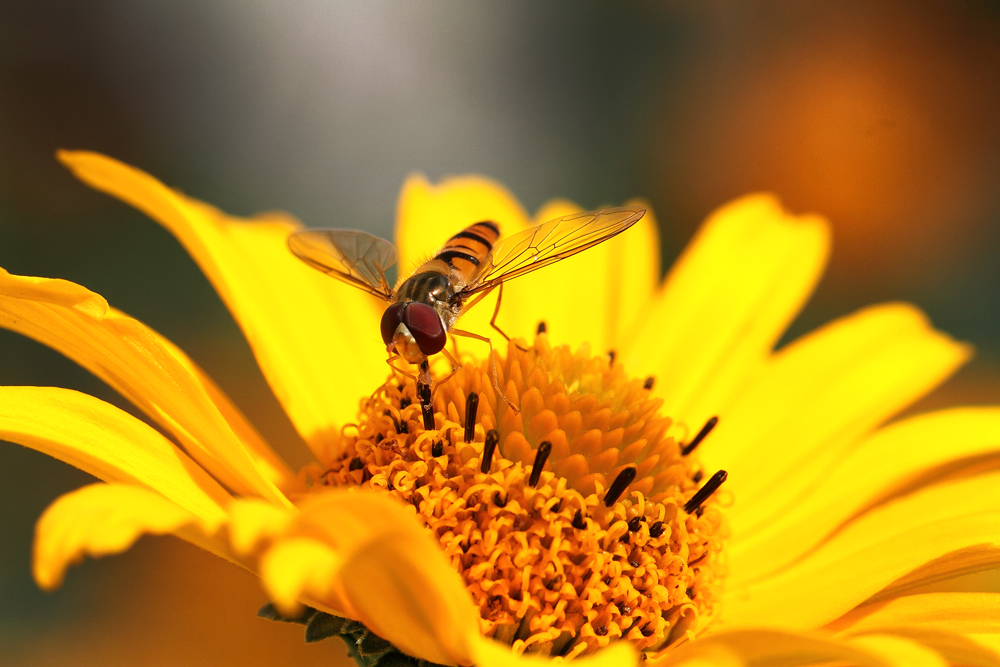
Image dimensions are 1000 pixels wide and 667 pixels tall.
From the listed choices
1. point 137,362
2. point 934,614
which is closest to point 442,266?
point 137,362

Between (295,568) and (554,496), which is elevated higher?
(554,496)

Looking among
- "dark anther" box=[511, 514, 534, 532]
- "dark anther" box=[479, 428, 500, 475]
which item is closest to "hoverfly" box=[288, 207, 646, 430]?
"dark anther" box=[479, 428, 500, 475]

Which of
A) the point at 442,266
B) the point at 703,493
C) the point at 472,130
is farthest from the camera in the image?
the point at 472,130

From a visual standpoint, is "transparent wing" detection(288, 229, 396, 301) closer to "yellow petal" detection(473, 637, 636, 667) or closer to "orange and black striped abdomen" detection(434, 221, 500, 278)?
"orange and black striped abdomen" detection(434, 221, 500, 278)

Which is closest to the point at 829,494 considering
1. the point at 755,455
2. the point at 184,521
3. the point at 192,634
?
the point at 755,455

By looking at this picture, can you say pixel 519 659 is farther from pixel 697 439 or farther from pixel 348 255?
pixel 348 255
